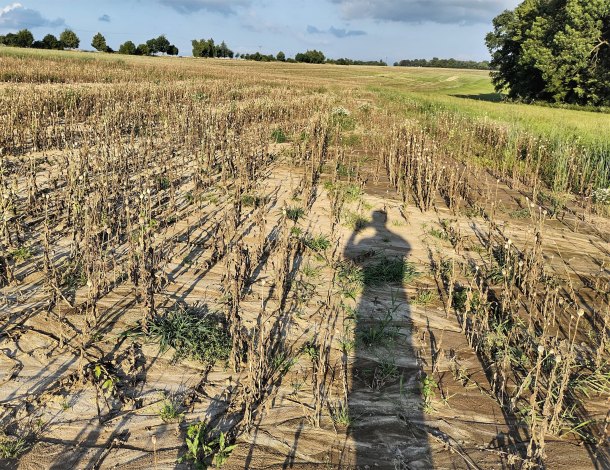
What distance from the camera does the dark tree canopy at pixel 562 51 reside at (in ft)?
93.9

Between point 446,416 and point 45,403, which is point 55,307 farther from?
point 446,416

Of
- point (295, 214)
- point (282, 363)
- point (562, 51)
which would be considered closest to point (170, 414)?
point (282, 363)

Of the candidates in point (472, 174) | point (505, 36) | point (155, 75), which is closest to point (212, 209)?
point (472, 174)

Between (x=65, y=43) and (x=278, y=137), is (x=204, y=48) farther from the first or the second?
(x=278, y=137)

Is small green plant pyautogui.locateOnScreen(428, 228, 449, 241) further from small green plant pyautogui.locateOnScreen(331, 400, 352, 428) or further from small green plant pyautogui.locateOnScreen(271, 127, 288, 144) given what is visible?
small green plant pyautogui.locateOnScreen(271, 127, 288, 144)

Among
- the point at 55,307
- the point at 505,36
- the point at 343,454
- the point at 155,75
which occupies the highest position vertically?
the point at 505,36

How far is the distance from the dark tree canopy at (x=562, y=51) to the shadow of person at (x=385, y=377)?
30.2 meters

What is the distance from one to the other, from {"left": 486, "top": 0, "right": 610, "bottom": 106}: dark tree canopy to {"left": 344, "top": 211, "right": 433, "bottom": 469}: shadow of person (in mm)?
30159

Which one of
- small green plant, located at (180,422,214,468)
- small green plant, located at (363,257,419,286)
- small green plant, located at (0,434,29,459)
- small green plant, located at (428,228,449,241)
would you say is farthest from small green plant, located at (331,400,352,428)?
small green plant, located at (428,228,449,241)

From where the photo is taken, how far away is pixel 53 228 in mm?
6289

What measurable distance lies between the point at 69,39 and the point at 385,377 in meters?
105

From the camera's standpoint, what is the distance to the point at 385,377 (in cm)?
391

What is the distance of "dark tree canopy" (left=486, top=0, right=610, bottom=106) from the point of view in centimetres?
2861

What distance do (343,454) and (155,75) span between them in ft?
101
